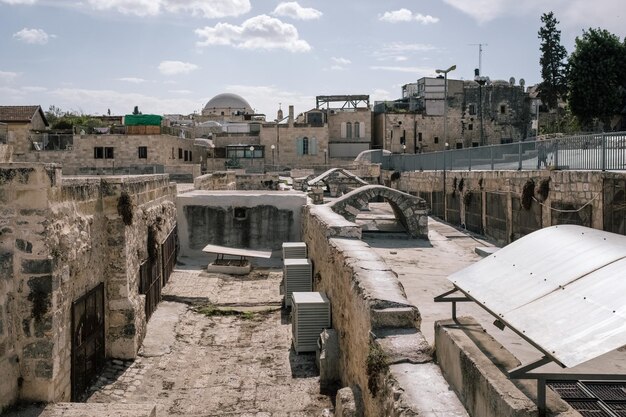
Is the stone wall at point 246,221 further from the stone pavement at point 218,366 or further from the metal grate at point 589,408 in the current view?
the metal grate at point 589,408

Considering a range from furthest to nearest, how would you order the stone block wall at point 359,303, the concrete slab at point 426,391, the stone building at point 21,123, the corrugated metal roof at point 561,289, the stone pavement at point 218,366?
the stone building at point 21,123, the stone pavement at point 218,366, the stone block wall at point 359,303, the concrete slab at point 426,391, the corrugated metal roof at point 561,289

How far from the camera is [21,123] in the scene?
45.0 metres

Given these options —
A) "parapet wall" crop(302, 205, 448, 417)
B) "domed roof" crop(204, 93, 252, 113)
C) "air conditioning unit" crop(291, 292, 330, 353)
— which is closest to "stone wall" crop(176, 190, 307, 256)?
"parapet wall" crop(302, 205, 448, 417)

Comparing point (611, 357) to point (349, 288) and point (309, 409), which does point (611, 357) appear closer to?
point (349, 288)

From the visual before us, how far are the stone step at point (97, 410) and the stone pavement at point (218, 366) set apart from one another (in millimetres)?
1493

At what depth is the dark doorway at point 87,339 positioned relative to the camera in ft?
24.0

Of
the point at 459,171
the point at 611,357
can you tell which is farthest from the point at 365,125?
the point at 611,357

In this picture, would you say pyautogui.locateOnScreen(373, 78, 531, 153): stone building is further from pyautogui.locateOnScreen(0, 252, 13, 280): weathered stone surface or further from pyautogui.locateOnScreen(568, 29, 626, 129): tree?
pyautogui.locateOnScreen(0, 252, 13, 280): weathered stone surface

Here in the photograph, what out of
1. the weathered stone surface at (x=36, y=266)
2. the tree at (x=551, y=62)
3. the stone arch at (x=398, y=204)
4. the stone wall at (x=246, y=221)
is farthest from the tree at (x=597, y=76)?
the weathered stone surface at (x=36, y=266)

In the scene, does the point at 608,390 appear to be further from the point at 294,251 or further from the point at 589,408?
the point at 294,251

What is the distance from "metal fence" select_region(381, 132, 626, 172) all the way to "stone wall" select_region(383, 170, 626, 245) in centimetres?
25

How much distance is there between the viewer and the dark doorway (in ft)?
24.0

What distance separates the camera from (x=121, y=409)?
5.87 m

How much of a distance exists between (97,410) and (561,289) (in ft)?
14.9
